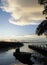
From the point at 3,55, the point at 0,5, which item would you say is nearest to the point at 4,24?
the point at 0,5

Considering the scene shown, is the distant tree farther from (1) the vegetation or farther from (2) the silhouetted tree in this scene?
(1) the vegetation

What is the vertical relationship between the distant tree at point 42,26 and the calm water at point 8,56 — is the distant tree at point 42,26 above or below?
above

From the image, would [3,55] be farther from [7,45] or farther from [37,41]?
[37,41]

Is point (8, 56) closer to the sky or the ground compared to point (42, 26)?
closer to the ground

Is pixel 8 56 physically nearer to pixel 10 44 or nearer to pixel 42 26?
pixel 10 44

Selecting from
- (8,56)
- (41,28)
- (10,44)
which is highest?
(41,28)

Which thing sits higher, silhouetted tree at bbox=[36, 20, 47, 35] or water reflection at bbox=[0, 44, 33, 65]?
silhouetted tree at bbox=[36, 20, 47, 35]

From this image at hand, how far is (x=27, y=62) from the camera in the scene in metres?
2.08

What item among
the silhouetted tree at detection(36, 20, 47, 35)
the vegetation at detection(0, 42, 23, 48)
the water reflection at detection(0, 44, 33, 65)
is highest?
the silhouetted tree at detection(36, 20, 47, 35)

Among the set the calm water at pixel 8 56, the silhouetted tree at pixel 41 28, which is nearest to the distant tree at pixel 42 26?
the silhouetted tree at pixel 41 28

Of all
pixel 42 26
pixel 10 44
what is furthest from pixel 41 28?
pixel 10 44

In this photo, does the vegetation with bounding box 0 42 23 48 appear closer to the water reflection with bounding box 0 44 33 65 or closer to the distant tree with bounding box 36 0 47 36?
the water reflection with bounding box 0 44 33 65

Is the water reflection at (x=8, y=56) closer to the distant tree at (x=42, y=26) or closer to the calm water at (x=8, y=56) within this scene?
the calm water at (x=8, y=56)

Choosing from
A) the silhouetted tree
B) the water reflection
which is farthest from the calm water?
the silhouetted tree
